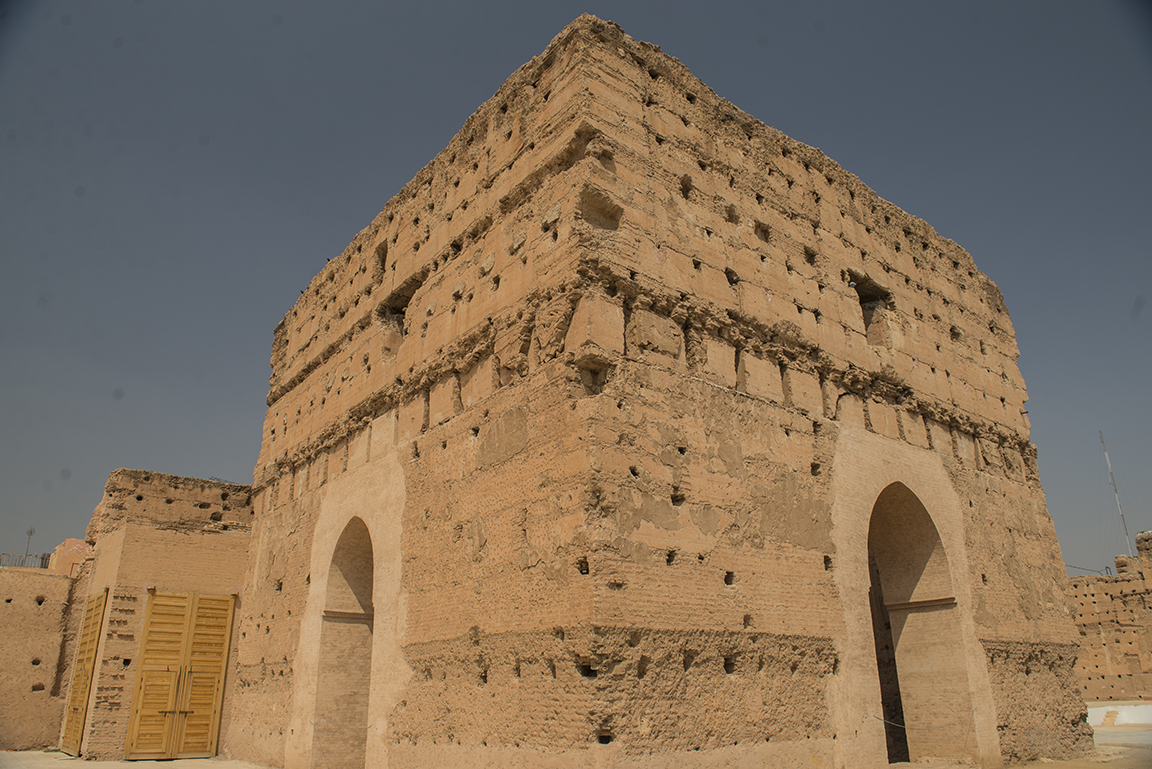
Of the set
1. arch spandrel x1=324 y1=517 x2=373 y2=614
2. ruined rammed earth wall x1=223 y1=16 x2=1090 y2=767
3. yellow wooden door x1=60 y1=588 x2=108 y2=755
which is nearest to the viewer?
ruined rammed earth wall x1=223 y1=16 x2=1090 y2=767

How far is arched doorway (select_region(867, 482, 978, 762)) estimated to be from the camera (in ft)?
27.0

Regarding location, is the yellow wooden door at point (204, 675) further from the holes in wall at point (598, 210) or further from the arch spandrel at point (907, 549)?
the arch spandrel at point (907, 549)

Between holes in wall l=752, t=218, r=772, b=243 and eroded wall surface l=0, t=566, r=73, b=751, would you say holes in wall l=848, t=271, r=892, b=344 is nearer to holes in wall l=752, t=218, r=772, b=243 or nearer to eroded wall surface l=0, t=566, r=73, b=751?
holes in wall l=752, t=218, r=772, b=243

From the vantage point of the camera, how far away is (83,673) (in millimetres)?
11516

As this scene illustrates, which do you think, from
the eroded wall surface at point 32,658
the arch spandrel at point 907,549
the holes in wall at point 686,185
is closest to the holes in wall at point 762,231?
the holes in wall at point 686,185

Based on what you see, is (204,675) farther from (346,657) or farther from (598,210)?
(598,210)

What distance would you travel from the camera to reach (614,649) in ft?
17.8

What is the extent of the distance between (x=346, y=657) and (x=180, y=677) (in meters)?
3.66

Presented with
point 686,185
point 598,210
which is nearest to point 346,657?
point 598,210

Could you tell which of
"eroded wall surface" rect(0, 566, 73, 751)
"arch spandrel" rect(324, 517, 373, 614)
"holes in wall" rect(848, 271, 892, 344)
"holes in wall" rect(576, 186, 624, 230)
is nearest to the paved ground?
"eroded wall surface" rect(0, 566, 73, 751)

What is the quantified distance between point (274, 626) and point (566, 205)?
22.8 feet

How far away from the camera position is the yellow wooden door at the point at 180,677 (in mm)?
10758

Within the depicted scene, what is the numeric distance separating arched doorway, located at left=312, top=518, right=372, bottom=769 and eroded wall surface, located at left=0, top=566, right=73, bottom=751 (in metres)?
6.70

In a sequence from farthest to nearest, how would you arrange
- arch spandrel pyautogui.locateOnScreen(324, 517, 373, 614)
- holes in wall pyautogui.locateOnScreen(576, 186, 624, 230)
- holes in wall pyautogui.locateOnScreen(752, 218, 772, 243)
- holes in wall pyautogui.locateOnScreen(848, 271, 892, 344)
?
holes in wall pyautogui.locateOnScreen(848, 271, 892, 344)
arch spandrel pyautogui.locateOnScreen(324, 517, 373, 614)
holes in wall pyautogui.locateOnScreen(752, 218, 772, 243)
holes in wall pyautogui.locateOnScreen(576, 186, 624, 230)
